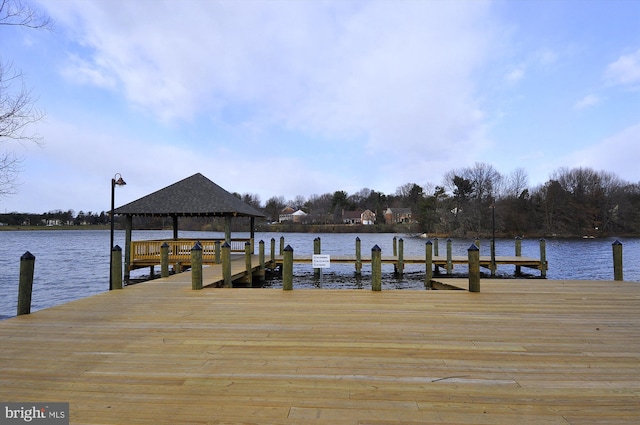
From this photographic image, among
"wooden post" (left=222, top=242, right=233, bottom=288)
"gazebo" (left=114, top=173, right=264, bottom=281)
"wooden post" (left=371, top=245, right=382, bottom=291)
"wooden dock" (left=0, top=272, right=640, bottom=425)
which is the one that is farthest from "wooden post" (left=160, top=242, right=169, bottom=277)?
"wooden post" (left=371, top=245, right=382, bottom=291)

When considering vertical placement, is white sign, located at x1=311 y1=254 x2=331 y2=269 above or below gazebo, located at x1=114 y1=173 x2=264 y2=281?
below

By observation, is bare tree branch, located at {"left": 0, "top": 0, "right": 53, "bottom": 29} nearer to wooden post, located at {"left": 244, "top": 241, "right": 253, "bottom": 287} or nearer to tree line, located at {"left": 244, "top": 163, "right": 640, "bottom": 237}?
wooden post, located at {"left": 244, "top": 241, "right": 253, "bottom": 287}

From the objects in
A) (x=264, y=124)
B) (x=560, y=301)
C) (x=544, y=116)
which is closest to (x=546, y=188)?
(x=544, y=116)

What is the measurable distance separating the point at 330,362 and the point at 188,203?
1433cm

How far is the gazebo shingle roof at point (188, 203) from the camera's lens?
15.0m

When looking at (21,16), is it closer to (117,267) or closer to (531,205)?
(117,267)

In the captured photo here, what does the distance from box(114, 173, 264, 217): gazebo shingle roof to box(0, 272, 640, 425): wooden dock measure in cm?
943

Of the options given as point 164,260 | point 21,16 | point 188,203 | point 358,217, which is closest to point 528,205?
point 358,217

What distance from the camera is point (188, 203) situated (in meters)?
15.8

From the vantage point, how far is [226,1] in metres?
11.7

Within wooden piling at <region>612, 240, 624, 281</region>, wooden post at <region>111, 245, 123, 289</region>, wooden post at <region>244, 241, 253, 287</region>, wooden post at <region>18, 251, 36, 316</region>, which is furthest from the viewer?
wooden post at <region>244, 241, 253, 287</region>

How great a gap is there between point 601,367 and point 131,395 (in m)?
4.14

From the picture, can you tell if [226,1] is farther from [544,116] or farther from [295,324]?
[544,116]

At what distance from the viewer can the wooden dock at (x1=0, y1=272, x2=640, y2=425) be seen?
2.26m
